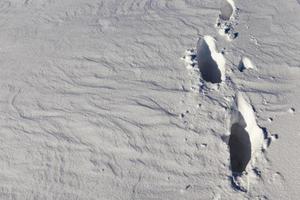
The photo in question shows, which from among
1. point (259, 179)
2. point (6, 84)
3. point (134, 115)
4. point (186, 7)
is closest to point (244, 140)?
point (259, 179)

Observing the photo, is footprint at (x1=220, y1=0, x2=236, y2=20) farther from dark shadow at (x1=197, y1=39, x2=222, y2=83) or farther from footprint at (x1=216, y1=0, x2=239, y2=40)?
dark shadow at (x1=197, y1=39, x2=222, y2=83)

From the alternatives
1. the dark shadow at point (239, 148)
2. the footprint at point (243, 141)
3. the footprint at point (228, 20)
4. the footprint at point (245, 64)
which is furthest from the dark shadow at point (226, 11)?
the dark shadow at point (239, 148)

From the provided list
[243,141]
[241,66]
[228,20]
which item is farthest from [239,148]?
[228,20]

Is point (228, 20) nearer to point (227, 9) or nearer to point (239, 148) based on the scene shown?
point (227, 9)

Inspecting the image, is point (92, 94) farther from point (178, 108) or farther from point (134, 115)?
point (178, 108)

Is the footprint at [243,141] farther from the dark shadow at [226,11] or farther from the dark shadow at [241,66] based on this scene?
the dark shadow at [226,11]

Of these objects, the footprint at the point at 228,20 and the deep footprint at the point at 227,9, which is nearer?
the footprint at the point at 228,20

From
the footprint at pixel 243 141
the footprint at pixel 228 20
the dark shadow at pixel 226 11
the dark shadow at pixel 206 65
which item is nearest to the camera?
the footprint at pixel 243 141
